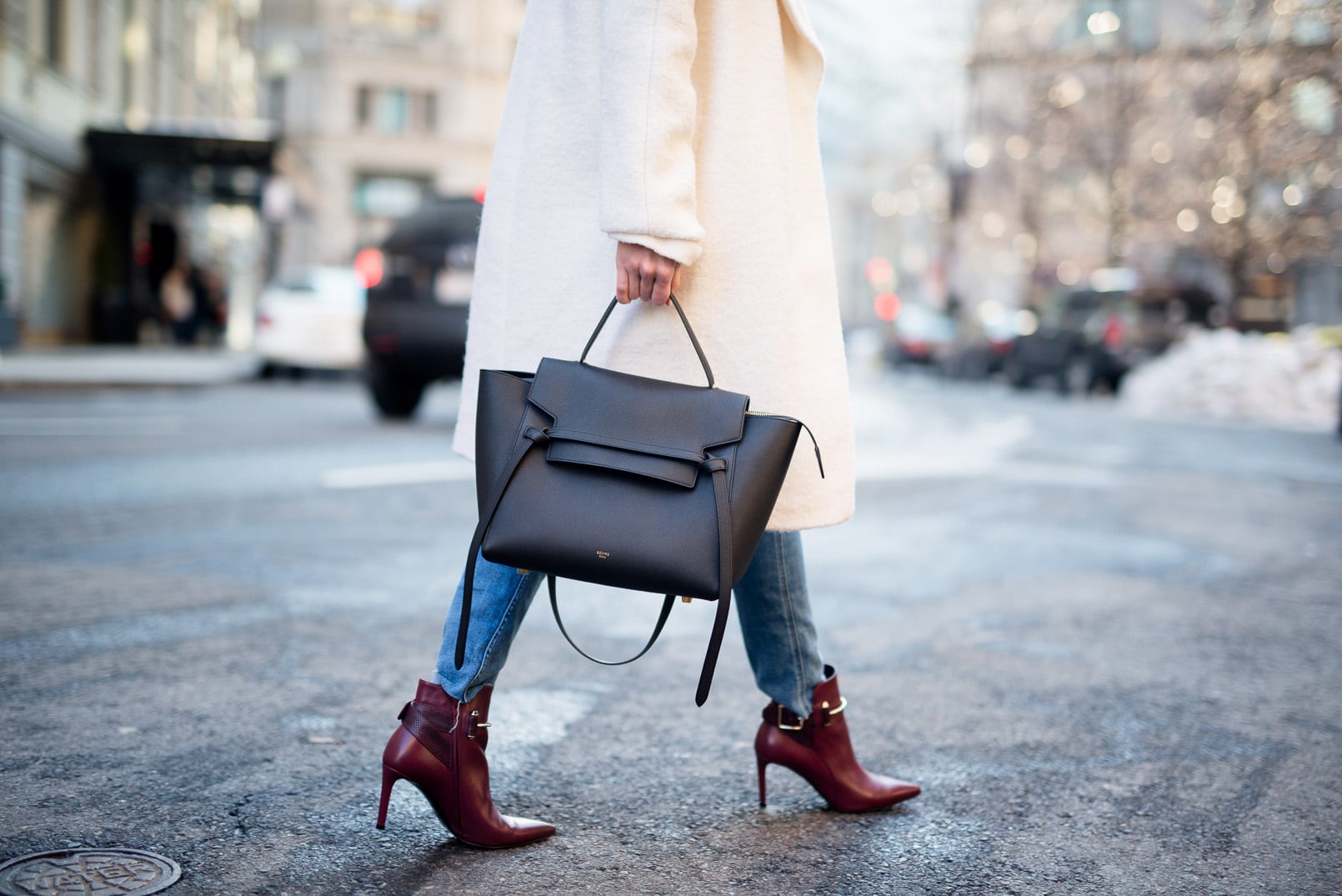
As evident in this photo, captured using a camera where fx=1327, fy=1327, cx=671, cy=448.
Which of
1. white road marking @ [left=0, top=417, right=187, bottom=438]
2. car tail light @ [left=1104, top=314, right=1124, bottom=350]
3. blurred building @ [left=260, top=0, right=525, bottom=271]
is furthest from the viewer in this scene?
blurred building @ [left=260, top=0, right=525, bottom=271]

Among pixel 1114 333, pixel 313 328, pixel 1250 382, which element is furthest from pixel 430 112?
pixel 1250 382

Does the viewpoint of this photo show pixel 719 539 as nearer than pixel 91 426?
Yes

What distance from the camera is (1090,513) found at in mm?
7215

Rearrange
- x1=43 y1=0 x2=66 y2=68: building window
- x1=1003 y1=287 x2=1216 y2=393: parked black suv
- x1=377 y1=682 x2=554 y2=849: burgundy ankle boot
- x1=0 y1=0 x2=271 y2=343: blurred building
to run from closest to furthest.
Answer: x1=377 y1=682 x2=554 y2=849: burgundy ankle boot
x1=0 y1=0 x2=271 y2=343: blurred building
x1=1003 y1=287 x2=1216 y2=393: parked black suv
x1=43 y1=0 x2=66 y2=68: building window

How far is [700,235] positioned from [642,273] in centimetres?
12

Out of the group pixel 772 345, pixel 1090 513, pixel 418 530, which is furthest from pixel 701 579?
pixel 1090 513

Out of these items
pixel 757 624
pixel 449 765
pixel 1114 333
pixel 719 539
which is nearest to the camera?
pixel 719 539

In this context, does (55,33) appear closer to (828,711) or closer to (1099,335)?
(1099,335)

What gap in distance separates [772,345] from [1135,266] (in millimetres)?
40412

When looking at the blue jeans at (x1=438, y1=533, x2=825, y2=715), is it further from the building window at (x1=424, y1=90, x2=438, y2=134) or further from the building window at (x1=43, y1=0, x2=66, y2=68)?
the building window at (x1=424, y1=90, x2=438, y2=134)

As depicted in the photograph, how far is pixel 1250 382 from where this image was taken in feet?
58.7

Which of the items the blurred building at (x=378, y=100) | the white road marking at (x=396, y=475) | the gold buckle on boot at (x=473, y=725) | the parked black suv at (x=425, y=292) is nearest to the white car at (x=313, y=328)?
the parked black suv at (x=425, y=292)

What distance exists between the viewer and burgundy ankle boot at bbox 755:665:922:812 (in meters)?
2.57

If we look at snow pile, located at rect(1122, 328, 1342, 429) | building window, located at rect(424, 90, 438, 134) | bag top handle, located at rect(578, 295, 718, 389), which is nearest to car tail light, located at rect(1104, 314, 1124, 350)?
Answer: snow pile, located at rect(1122, 328, 1342, 429)
